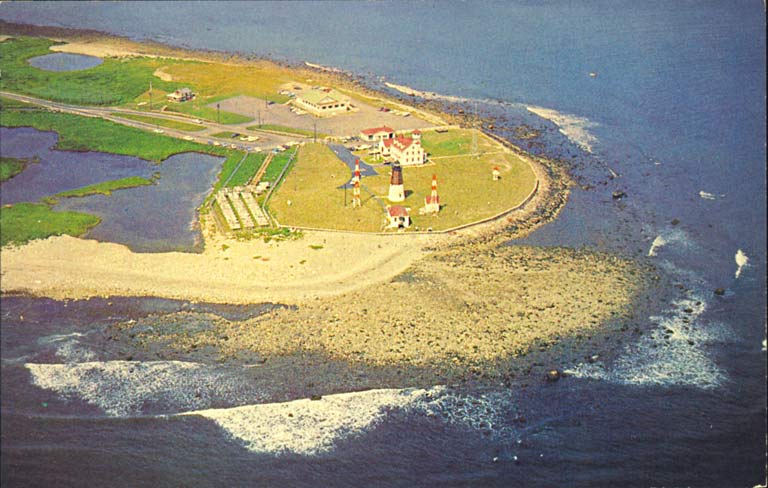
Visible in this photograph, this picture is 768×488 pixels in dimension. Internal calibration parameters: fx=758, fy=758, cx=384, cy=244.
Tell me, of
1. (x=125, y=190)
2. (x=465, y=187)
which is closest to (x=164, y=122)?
(x=125, y=190)

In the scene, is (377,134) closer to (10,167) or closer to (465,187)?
(465,187)

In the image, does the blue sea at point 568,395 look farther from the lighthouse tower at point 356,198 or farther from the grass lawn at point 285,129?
the grass lawn at point 285,129

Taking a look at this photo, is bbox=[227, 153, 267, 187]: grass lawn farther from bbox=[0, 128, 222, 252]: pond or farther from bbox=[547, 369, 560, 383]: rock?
bbox=[547, 369, 560, 383]: rock

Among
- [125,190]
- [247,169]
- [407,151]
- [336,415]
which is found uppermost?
[407,151]

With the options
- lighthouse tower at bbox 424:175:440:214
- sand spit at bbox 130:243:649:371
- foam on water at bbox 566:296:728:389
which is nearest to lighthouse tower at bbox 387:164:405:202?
lighthouse tower at bbox 424:175:440:214

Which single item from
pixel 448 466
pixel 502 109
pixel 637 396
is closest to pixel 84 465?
pixel 448 466

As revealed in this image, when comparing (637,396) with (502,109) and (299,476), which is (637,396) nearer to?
(299,476)
